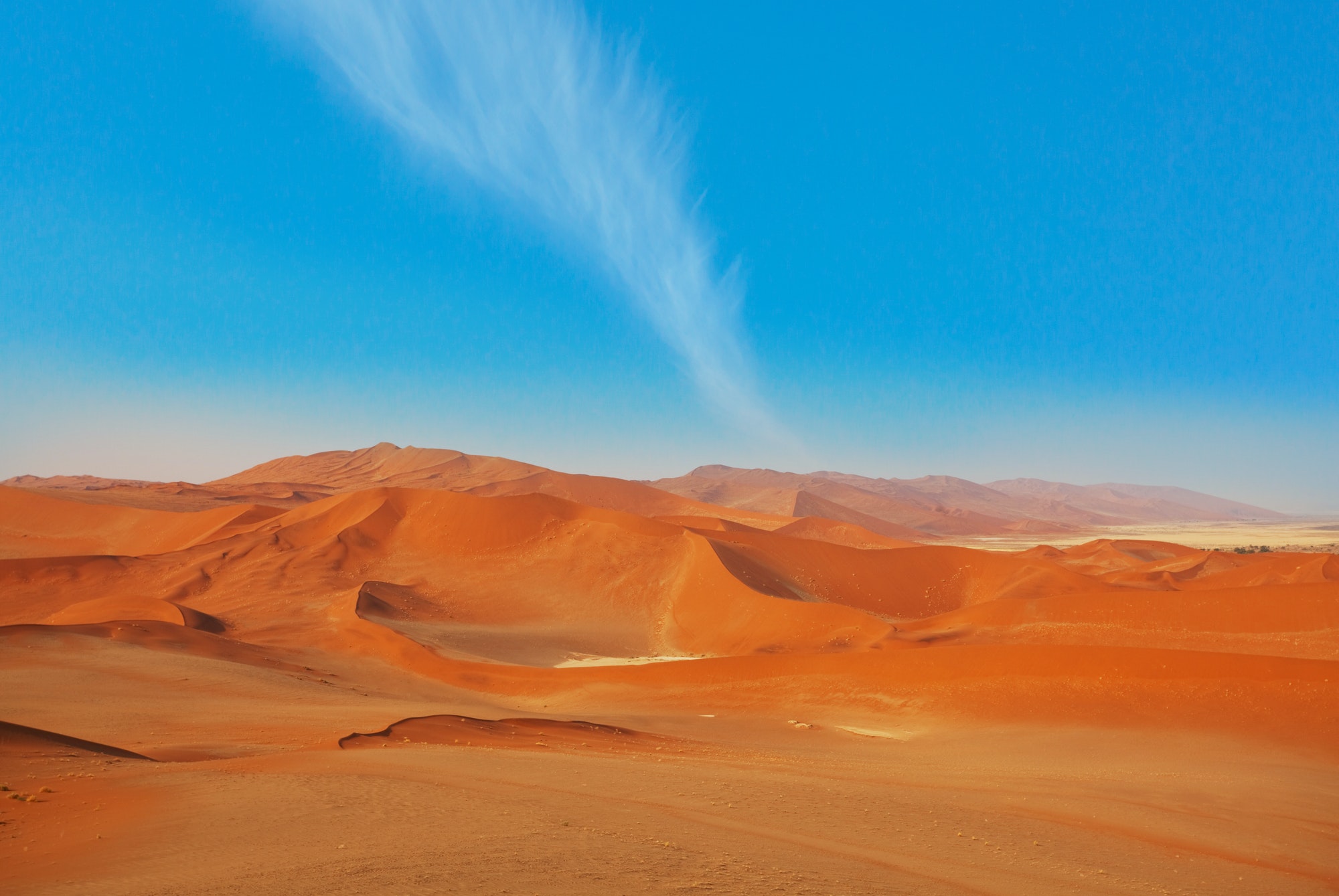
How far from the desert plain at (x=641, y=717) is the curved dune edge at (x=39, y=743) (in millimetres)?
52

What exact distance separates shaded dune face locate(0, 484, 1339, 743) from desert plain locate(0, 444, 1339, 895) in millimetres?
133

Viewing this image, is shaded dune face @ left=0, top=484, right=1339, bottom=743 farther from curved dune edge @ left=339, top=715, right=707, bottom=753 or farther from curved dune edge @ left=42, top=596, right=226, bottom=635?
curved dune edge @ left=339, top=715, right=707, bottom=753

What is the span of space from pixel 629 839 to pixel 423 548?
35.2 meters

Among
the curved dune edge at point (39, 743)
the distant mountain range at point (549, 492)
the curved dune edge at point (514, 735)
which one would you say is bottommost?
the curved dune edge at point (514, 735)

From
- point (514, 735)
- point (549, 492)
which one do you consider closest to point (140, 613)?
point (514, 735)

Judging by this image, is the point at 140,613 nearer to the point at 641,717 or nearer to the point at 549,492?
the point at 641,717

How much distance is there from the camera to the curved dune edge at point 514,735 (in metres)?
12.0

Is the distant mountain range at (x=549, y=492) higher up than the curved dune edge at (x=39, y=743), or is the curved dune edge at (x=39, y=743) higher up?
the distant mountain range at (x=549, y=492)

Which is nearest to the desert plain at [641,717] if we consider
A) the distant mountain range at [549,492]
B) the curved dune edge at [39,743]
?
the curved dune edge at [39,743]

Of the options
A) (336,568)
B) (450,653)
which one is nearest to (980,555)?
(450,653)

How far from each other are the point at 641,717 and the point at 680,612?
1454 cm

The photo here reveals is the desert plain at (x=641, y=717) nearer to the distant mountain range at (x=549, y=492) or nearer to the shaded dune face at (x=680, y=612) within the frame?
the shaded dune face at (x=680, y=612)

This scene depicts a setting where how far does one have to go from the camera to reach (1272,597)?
24.1 m

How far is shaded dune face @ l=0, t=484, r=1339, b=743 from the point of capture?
57.0 feet
